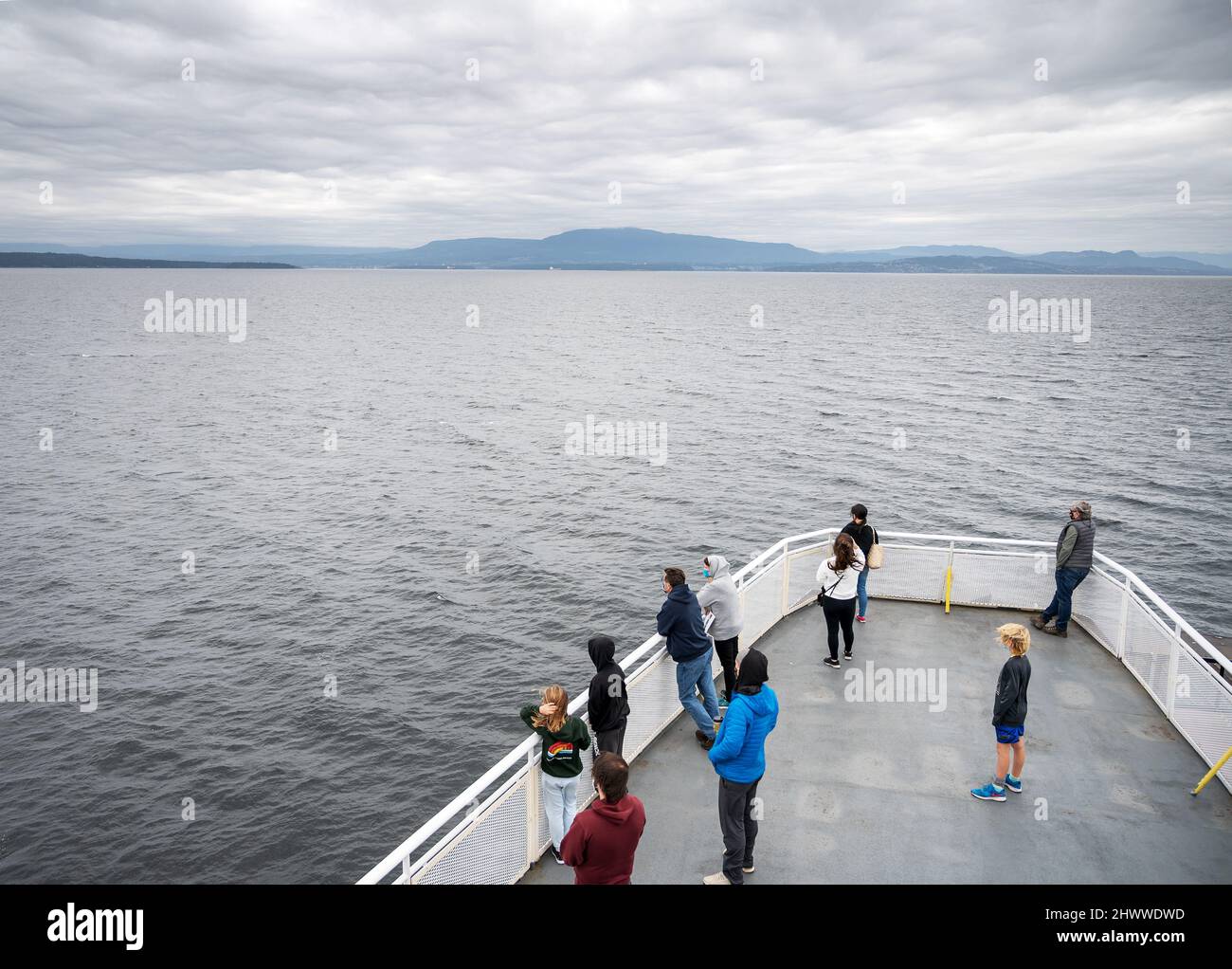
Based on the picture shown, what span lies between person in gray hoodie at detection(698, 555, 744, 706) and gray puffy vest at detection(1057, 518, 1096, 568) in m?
4.88

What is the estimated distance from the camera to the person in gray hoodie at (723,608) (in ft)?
29.8

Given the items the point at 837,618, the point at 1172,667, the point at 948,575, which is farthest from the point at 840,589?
the point at 1172,667

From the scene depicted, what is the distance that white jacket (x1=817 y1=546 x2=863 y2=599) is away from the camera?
33.9 feet

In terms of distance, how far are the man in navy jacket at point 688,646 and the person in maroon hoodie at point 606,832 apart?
115 inches

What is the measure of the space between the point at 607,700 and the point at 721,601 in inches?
90.3

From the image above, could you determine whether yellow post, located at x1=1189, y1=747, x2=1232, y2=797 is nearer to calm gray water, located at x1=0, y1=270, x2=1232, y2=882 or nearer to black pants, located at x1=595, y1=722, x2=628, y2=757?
black pants, located at x1=595, y1=722, x2=628, y2=757

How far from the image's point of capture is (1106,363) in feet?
250

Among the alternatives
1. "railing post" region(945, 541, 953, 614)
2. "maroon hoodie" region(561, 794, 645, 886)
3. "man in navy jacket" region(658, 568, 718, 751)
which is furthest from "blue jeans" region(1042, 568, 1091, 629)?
"maroon hoodie" region(561, 794, 645, 886)

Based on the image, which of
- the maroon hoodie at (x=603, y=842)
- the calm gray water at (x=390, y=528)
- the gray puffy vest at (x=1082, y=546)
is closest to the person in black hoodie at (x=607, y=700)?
Answer: the maroon hoodie at (x=603, y=842)

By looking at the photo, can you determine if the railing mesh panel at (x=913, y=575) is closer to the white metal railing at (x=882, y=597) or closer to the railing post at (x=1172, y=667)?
the white metal railing at (x=882, y=597)

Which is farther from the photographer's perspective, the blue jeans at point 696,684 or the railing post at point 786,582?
the railing post at point 786,582

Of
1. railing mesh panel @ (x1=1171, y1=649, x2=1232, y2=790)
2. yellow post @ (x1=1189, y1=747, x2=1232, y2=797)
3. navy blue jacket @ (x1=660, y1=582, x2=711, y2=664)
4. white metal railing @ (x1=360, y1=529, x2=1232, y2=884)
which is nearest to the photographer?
white metal railing @ (x1=360, y1=529, x2=1232, y2=884)
